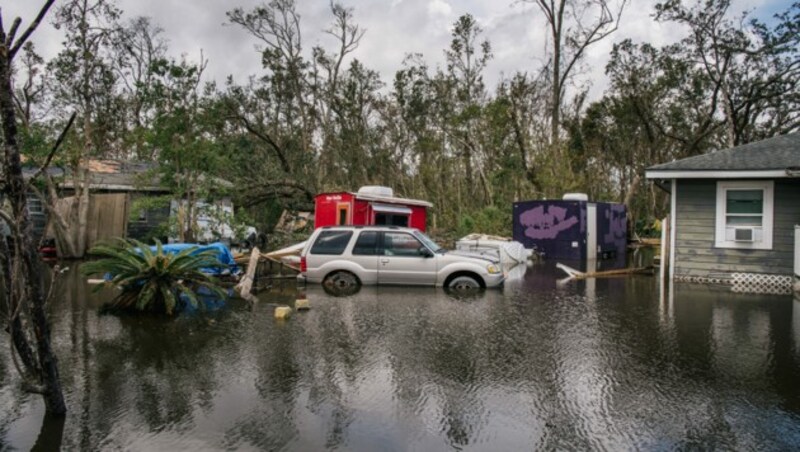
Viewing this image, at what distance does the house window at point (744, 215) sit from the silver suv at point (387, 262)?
590 cm

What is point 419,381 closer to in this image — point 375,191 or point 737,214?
point 737,214

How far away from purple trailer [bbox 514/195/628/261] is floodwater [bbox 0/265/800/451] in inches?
446

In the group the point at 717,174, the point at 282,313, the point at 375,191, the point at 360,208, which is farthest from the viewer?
the point at 375,191

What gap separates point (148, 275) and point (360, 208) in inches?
390

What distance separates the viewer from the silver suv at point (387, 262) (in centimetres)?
1305

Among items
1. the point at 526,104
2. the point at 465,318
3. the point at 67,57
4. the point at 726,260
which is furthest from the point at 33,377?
the point at 526,104

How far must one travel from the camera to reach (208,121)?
21.2 meters

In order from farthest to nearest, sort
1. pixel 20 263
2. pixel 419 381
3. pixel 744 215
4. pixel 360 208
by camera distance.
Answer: pixel 360 208 → pixel 744 215 → pixel 419 381 → pixel 20 263

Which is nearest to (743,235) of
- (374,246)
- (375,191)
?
(374,246)

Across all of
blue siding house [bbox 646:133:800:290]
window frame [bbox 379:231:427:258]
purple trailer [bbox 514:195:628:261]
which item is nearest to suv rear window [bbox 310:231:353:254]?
window frame [bbox 379:231:427:258]

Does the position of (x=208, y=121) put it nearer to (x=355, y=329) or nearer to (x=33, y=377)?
(x=355, y=329)

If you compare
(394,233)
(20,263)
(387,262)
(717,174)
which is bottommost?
(387,262)

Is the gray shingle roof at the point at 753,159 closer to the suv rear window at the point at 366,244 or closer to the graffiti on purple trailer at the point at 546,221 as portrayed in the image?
the graffiti on purple trailer at the point at 546,221

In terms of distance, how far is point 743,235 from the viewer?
46.5ft
